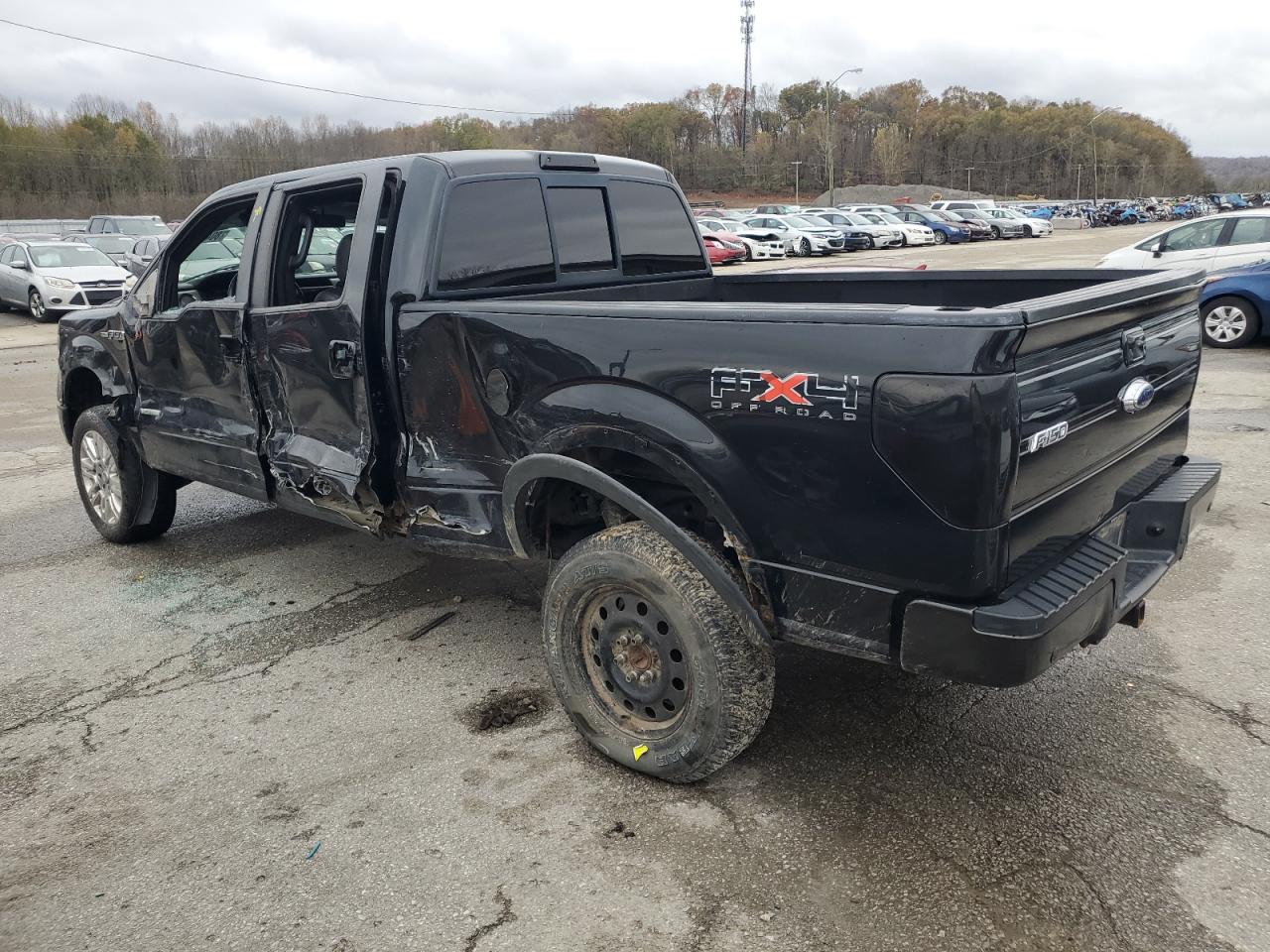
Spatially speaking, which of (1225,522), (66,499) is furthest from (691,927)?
(66,499)

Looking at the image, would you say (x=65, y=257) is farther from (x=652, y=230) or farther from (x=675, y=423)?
(x=675, y=423)

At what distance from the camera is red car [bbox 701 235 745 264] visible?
99.5ft

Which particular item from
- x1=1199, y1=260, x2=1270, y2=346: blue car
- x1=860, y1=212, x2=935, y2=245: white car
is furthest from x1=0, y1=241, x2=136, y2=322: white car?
x1=860, y1=212, x2=935, y2=245: white car

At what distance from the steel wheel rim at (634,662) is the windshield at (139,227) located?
93.7 ft

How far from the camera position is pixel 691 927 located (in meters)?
2.54

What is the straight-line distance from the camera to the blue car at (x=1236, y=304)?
11609 mm

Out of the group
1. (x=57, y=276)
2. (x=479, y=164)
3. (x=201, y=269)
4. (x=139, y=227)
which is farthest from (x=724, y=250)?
(x=479, y=164)

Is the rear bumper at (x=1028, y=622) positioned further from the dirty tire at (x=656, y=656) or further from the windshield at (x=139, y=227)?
the windshield at (x=139, y=227)

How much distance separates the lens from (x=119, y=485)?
565cm

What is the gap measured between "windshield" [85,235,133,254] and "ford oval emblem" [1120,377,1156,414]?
86.7 ft

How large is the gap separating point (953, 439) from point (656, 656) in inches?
49.6

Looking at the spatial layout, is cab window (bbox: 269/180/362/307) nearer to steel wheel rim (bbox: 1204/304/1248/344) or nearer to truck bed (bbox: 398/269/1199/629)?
truck bed (bbox: 398/269/1199/629)

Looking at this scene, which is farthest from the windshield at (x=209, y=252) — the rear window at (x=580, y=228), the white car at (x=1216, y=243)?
the white car at (x=1216, y=243)

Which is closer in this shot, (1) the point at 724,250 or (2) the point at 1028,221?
(1) the point at 724,250
